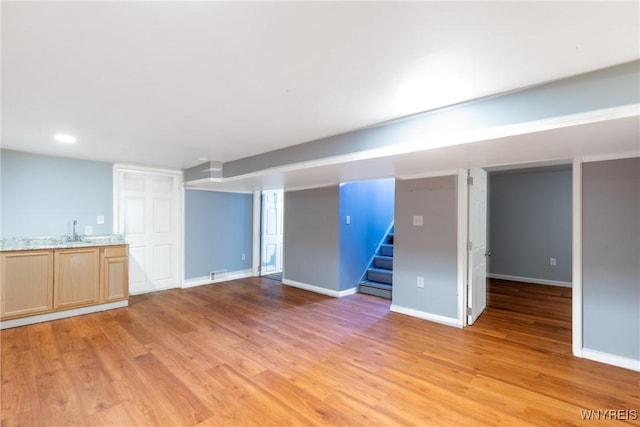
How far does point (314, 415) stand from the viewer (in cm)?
199

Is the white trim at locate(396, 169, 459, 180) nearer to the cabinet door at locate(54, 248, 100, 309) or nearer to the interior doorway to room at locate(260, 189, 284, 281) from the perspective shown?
the interior doorway to room at locate(260, 189, 284, 281)

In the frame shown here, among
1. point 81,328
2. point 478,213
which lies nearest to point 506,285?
point 478,213

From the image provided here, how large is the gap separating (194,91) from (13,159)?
→ 3565 millimetres

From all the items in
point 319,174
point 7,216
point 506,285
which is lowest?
point 506,285

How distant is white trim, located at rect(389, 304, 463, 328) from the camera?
11.8 ft

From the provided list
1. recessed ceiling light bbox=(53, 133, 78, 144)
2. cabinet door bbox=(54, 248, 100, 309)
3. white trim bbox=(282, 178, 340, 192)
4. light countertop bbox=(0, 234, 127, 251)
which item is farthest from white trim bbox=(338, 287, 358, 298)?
recessed ceiling light bbox=(53, 133, 78, 144)

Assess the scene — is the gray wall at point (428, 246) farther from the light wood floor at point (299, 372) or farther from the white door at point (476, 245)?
the light wood floor at point (299, 372)

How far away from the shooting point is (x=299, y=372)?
253cm

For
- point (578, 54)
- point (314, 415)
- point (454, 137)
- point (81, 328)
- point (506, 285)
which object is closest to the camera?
point (578, 54)

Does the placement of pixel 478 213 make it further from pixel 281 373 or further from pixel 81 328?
pixel 81 328

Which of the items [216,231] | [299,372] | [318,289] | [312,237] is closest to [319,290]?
[318,289]

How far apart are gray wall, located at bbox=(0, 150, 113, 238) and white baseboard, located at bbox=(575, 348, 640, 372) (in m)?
6.06

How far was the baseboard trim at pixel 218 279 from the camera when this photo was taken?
18.0 feet

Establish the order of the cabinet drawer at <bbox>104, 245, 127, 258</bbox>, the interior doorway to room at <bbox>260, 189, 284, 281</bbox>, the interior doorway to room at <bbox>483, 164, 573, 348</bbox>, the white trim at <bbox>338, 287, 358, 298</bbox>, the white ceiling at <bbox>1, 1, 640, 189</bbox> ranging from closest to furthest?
the white ceiling at <bbox>1, 1, 640, 189</bbox> → the cabinet drawer at <bbox>104, 245, 127, 258</bbox> → the white trim at <bbox>338, 287, 358, 298</bbox> → the interior doorway to room at <bbox>483, 164, 573, 348</bbox> → the interior doorway to room at <bbox>260, 189, 284, 281</bbox>
